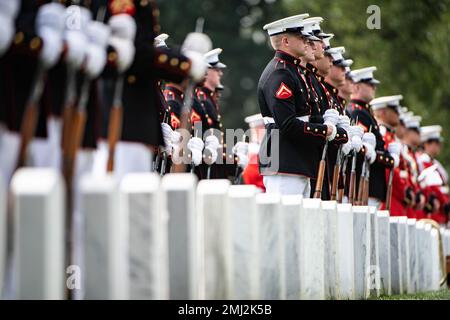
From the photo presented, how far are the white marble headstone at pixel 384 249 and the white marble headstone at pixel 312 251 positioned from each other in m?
2.09

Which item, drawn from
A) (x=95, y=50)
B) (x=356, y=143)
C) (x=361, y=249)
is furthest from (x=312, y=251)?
(x=356, y=143)

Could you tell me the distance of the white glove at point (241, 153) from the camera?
13.8 m

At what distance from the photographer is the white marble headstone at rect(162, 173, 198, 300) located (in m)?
6.21

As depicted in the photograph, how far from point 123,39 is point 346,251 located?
343 cm

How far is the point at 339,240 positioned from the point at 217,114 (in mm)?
3974

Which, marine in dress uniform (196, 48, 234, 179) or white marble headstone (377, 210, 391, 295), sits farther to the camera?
marine in dress uniform (196, 48, 234, 179)

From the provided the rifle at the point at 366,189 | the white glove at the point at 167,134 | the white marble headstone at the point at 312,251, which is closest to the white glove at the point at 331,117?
the white glove at the point at 167,134

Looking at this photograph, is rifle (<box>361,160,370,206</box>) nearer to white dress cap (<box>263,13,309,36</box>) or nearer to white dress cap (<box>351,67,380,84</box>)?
white dress cap (<box>351,67,380,84</box>)

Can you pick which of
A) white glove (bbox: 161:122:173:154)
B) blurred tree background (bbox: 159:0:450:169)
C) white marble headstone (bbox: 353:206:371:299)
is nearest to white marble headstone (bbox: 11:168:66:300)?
white marble headstone (bbox: 353:206:371:299)

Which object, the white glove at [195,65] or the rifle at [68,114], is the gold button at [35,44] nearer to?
the rifle at [68,114]

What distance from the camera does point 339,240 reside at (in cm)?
948

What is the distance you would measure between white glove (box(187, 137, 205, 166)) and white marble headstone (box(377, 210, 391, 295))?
1775 millimetres

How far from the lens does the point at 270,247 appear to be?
7.36 meters

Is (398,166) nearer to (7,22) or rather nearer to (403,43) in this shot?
(7,22)
